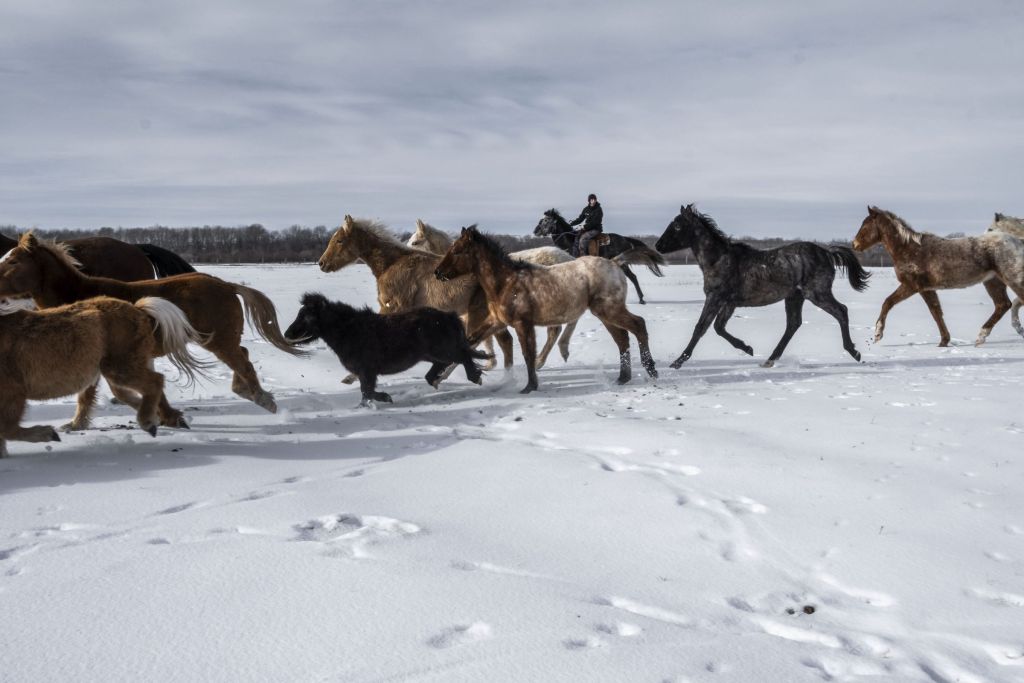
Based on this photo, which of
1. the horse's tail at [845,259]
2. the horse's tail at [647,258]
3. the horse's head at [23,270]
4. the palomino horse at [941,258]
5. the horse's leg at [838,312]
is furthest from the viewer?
the horse's tail at [647,258]

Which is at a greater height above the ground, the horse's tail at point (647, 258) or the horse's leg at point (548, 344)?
the horse's tail at point (647, 258)

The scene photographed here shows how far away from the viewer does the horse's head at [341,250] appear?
9258 millimetres

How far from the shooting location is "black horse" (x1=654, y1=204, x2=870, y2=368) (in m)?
9.40

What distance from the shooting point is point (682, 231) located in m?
9.95

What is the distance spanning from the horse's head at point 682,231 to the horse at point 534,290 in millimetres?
1987

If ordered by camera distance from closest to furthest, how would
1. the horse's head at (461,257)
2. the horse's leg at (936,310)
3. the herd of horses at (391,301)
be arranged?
1. the herd of horses at (391,301)
2. the horse's head at (461,257)
3. the horse's leg at (936,310)

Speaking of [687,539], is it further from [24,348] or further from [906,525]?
[24,348]

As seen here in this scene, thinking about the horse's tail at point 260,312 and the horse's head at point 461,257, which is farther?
the horse's head at point 461,257

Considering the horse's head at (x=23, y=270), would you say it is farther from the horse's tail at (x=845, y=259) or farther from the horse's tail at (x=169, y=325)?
the horse's tail at (x=845, y=259)

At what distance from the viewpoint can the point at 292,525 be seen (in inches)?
138

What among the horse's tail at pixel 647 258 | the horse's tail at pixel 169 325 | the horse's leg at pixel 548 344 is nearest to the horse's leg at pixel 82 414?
the horse's tail at pixel 169 325

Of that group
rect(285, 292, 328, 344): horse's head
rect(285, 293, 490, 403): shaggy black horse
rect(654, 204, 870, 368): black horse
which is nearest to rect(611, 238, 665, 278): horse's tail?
rect(654, 204, 870, 368): black horse

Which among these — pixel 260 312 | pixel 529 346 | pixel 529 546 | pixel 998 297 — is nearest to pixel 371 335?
pixel 260 312

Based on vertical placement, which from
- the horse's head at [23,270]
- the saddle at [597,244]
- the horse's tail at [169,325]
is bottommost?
the horse's tail at [169,325]
